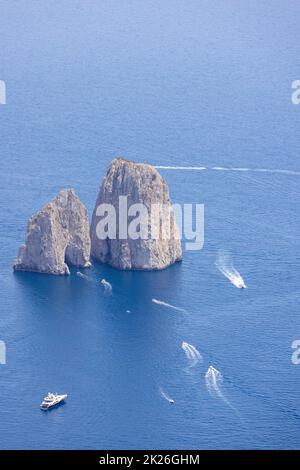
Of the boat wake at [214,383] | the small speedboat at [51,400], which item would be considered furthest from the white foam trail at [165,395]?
the small speedboat at [51,400]

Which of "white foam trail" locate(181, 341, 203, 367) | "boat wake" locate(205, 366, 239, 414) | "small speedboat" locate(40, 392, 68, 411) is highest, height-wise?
"white foam trail" locate(181, 341, 203, 367)

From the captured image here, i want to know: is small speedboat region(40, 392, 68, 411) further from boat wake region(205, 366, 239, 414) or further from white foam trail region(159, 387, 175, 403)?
boat wake region(205, 366, 239, 414)

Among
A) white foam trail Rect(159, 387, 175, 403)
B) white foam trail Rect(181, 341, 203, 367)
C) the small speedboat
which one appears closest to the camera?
the small speedboat

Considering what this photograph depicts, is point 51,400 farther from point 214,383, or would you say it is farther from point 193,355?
point 193,355

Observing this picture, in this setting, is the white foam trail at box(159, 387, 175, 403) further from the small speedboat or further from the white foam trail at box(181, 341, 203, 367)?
the small speedboat

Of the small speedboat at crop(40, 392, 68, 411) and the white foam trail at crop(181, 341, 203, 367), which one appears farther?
the white foam trail at crop(181, 341, 203, 367)

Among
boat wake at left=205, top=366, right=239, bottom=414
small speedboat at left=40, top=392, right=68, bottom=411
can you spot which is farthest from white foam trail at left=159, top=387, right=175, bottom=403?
small speedboat at left=40, top=392, right=68, bottom=411

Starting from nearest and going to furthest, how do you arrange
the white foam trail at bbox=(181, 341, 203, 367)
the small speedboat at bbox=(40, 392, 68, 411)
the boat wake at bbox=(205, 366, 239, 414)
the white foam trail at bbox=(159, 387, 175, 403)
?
the small speedboat at bbox=(40, 392, 68, 411)
the white foam trail at bbox=(159, 387, 175, 403)
the boat wake at bbox=(205, 366, 239, 414)
the white foam trail at bbox=(181, 341, 203, 367)

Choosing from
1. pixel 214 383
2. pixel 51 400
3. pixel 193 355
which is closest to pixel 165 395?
pixel 214 383

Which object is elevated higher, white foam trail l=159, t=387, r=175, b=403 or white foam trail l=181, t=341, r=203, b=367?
white foam trail l=181, t=341, r=203, b=367
